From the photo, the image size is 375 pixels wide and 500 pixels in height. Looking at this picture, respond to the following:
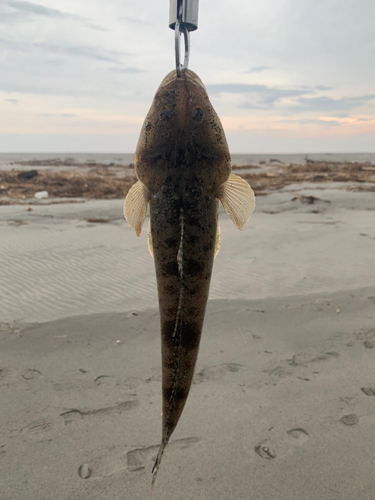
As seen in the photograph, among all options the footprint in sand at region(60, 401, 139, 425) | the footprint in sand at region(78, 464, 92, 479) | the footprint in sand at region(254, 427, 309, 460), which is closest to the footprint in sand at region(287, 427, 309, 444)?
the footprint in sand at region(254, 427, 309, 460)

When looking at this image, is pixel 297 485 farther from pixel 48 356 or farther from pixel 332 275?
pixel 332 275

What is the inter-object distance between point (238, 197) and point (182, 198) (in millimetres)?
335

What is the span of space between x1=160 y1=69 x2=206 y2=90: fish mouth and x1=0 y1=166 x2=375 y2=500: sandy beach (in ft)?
10.00

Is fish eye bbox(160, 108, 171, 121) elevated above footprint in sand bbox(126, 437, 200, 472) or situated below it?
above

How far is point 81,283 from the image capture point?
7680 mm

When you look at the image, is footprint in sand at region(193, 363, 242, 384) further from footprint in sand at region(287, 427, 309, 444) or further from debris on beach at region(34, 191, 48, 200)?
debris on beach at region(34, 191, 48, 200)

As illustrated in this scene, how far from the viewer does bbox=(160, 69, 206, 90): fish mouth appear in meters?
1.79

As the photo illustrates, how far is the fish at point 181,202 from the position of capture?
1706 millimetres

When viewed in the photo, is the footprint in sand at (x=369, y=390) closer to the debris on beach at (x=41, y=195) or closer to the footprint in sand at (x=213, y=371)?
the footprint in sand at (x=213, y=371)

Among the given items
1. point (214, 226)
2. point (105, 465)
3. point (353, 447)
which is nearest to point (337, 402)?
point (353, 447)

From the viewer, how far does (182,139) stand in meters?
1.74

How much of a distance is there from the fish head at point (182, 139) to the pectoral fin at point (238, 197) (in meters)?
0.06

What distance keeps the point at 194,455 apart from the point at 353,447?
146 centimetres

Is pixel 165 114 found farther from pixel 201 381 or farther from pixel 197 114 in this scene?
pixel 201 381
